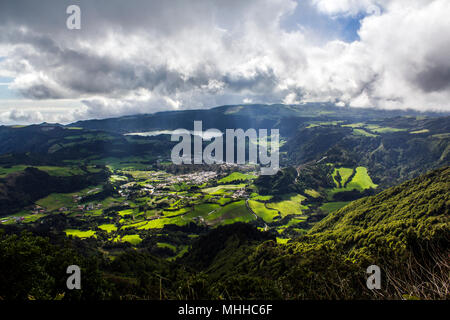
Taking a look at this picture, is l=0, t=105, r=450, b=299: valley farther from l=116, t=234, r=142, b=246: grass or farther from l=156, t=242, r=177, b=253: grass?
l=116, t=234, r=142, b=246: grass

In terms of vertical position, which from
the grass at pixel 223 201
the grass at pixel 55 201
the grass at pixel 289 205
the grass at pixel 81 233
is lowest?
the grass at pixel 289 205

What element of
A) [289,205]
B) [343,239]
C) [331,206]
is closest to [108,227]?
[343,239]

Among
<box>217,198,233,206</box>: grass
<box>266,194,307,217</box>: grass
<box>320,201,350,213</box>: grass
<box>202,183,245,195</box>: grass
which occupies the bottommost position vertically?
<box>320,201,350,213</box>: grass

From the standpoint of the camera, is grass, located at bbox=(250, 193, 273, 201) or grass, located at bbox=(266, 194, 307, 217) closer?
grass, located at bbox=(266, 194, 307, 217)

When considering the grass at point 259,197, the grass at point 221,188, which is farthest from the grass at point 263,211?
the grass at point 221,188

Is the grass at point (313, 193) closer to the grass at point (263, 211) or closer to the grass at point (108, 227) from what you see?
the grass at point (263, 211)

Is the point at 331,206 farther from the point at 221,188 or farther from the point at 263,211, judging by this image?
the point at 221,188

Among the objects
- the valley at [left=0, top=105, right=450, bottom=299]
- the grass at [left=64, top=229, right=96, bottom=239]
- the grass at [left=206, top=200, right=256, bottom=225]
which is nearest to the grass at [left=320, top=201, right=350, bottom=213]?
the valley at [left=0, top=105, right=450, bottom=299]
